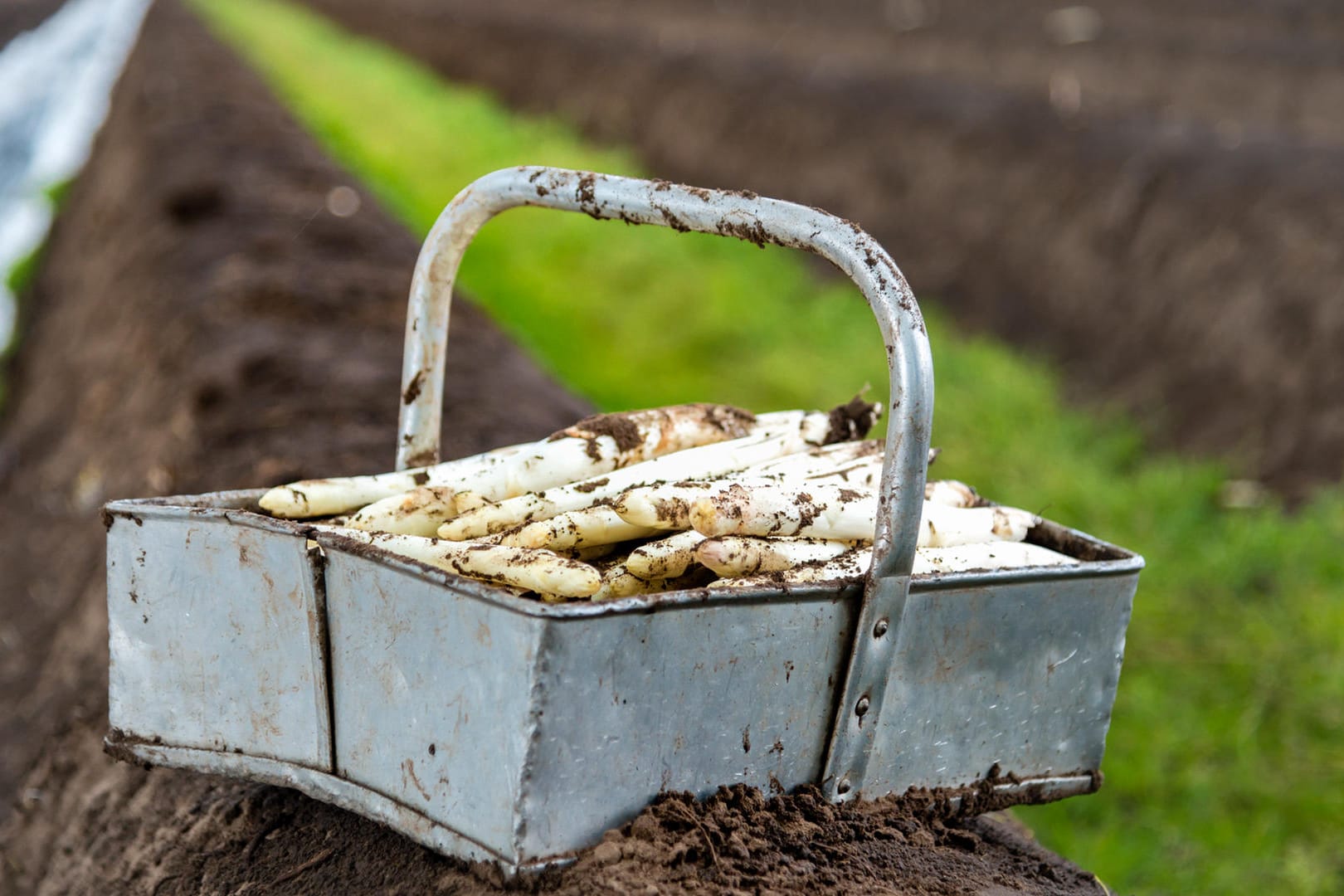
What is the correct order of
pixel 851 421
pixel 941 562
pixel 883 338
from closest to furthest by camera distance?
pixel 883 338 → pixel 941 562 → pixel 851 421

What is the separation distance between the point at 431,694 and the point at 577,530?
0.98ft

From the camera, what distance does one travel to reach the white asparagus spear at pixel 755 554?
1.74 metres

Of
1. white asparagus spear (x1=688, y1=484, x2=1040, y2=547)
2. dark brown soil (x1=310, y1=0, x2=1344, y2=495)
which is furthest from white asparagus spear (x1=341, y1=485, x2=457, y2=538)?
dark brown soil (x1=310, y1=0, x2=1344, y2=495)

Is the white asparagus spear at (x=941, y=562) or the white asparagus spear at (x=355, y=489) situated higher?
the white asparagus spear at (x=941, y=562)

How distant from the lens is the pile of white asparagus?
1.75 meters

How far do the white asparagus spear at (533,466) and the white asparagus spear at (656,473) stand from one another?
0.16 ft

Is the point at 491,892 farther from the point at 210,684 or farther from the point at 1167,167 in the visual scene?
the point at 1167,167

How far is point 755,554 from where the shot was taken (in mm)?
1759

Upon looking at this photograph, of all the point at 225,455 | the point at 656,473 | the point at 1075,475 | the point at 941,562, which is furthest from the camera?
the point at 1075,475

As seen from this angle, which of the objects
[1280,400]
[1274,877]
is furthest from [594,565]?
[1280,400]

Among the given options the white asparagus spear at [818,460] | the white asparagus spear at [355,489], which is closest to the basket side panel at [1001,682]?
the white asparagus spear at [818,460]

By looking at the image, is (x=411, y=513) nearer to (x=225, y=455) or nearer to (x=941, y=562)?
(x=941, y=562)

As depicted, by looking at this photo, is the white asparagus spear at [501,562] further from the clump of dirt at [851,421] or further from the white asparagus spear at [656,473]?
the clump of dirt at [851,421]

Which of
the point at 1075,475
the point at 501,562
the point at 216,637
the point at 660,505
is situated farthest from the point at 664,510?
the point at 1075,475
